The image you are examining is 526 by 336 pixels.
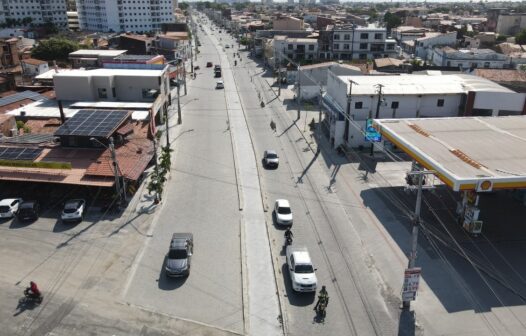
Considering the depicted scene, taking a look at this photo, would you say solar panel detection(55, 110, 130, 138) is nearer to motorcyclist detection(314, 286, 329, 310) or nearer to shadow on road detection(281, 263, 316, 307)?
shadow on road detection(281, 263, 316, 307)

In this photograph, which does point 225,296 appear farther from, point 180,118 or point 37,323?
point 180,118

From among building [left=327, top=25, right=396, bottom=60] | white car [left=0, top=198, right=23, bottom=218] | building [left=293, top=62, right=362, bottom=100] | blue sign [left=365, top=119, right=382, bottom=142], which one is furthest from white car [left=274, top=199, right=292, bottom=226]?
building [left=327, top=25, right=396, bottom=60]

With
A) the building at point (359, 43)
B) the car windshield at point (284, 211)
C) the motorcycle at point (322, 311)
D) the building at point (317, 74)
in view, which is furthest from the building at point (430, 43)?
the motorcycle at point (322, 311)

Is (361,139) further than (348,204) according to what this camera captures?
Yes

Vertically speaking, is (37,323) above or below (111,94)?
below

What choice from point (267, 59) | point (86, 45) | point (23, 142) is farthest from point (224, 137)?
point (86, 45)

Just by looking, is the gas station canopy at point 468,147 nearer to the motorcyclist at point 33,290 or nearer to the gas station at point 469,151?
the gas station at point 469,151

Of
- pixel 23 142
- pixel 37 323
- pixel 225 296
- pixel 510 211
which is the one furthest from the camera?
pixel 23 142
